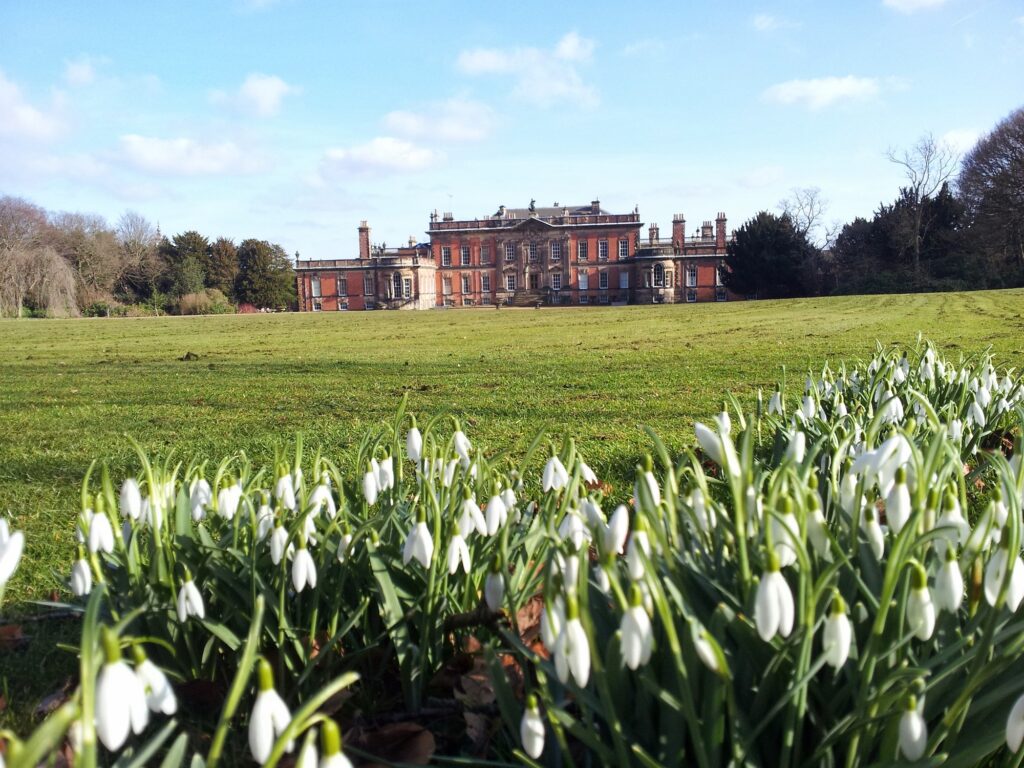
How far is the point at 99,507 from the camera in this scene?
168 cm

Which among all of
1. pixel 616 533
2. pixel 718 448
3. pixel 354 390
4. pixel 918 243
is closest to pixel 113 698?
pixel 616 533

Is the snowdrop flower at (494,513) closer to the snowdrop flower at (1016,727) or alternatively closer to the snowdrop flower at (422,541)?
the snowdrop flower at (422,541)

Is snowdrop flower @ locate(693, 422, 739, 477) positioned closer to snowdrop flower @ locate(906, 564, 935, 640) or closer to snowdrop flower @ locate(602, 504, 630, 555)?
snowdrop flower @ locate(602, 504, 630, 555)

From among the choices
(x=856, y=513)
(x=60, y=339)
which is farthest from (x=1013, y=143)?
(x=856, y=513)

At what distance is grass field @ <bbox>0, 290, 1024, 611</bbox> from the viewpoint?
4.92 m

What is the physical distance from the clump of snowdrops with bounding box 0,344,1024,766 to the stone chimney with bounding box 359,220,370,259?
74517 millimetres

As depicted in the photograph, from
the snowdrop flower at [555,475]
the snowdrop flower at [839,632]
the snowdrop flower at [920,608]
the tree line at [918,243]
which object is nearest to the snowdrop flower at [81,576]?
the snowdrop flower at [555,475]

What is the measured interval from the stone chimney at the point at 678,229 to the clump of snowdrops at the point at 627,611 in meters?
67.0

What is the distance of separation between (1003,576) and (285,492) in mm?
1705

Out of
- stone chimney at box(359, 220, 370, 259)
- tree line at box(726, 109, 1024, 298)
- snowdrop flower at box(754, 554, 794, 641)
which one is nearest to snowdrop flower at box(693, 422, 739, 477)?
snowdrop flower at box(754, 554, 794, 641)

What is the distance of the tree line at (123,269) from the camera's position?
45375mm

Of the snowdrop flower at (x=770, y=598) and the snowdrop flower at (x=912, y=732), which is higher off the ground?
the snowdrop flower at (x=770, y=598)

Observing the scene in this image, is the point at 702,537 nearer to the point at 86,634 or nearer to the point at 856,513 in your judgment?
the point at 856,513

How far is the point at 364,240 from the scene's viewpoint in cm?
7462
